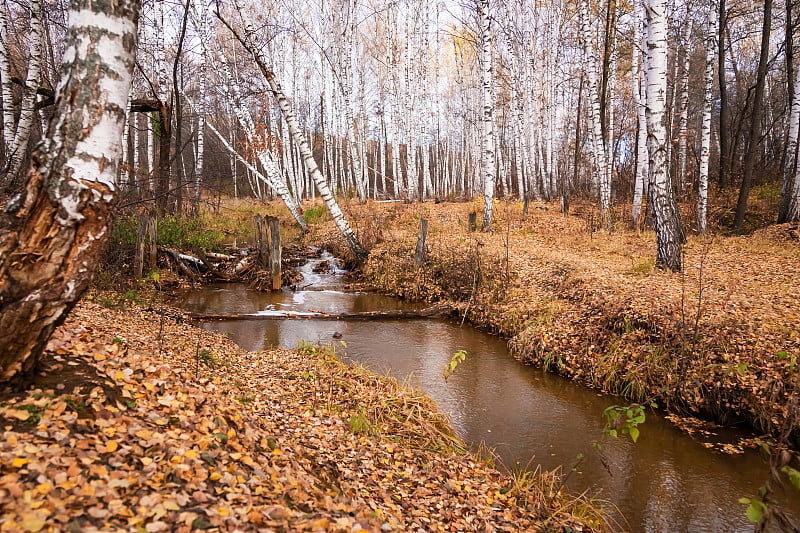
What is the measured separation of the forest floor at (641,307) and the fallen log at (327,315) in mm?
618

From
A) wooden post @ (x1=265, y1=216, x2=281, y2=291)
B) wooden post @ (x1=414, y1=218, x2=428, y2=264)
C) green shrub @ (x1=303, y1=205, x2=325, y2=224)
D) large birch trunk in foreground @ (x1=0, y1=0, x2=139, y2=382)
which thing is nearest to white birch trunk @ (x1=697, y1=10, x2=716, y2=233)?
wooden post @ (x1=414, y1=218, x2=428, y2=264)

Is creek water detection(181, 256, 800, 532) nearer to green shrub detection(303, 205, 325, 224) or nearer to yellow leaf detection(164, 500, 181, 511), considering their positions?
yellow leaf detection(164, 500, 181, 511)

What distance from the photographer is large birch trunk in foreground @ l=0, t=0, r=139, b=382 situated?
2.66m

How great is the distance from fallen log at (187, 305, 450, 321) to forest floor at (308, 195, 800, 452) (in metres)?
0.62

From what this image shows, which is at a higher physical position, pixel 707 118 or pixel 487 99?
pixel 487 99

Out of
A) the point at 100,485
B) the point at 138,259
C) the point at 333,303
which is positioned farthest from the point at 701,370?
the point at 138,259

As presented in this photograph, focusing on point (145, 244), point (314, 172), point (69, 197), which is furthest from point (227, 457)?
point (314, 172)

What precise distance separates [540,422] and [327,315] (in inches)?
205

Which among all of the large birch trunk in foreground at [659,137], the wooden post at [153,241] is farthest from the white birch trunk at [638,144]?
the wooden post at [153,241]

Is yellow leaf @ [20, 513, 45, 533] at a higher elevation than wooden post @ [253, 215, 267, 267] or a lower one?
lower

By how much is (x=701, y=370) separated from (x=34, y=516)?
22.5 ft

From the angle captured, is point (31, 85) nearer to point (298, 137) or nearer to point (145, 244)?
point (145, 244)

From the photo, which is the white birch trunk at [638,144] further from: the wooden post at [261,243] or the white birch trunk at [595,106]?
the wooden post at [261,243]

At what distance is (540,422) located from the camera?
19.3 feet
